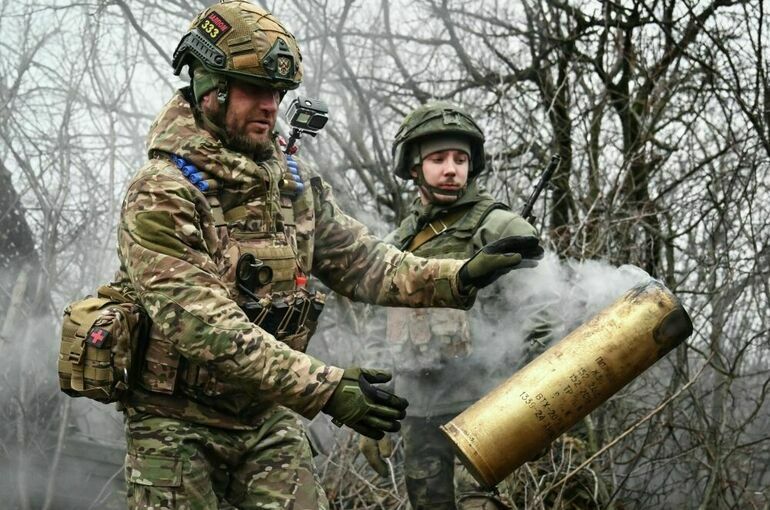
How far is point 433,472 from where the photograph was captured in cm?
461

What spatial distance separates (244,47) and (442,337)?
6.85 feet

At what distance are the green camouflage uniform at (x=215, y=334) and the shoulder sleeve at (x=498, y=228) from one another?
1.17 m

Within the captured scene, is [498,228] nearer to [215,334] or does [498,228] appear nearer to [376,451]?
[376,451]

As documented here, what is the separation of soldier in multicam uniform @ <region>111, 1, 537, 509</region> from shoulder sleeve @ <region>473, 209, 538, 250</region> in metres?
1.18

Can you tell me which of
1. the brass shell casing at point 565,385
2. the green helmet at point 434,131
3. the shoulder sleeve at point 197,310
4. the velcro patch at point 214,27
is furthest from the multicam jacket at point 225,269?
the green helmet at point 434,131

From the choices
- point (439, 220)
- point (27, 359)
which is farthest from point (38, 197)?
point (439, 220)

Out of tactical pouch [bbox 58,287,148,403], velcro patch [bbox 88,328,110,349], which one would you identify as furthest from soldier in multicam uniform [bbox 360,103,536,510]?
velcro patch [bbox 88,328,110,349]

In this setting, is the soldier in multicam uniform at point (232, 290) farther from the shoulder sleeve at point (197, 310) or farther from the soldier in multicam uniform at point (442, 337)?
the soldier in multicam uniform at point (442, 337)

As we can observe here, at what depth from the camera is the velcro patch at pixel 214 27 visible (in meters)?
3.14

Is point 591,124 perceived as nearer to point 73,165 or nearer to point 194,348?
point 73,165

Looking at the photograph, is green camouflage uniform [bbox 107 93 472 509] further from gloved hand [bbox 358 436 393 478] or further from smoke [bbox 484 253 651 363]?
gloved hand [bbox 358 436 393 478]

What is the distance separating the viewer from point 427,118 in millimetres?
5105

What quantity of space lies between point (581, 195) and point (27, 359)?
172 inches

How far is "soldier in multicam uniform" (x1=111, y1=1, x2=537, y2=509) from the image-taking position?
2.82 meters
